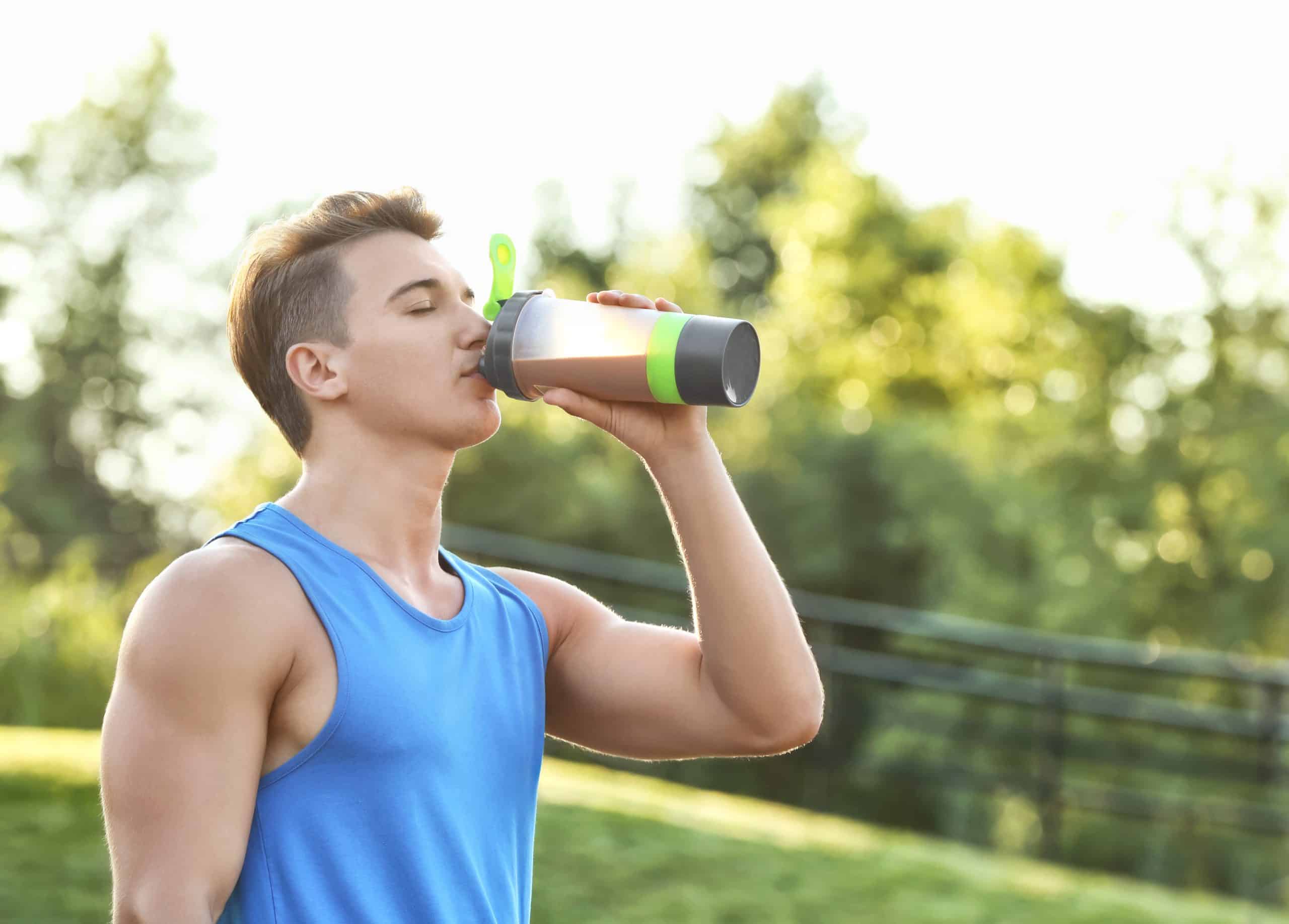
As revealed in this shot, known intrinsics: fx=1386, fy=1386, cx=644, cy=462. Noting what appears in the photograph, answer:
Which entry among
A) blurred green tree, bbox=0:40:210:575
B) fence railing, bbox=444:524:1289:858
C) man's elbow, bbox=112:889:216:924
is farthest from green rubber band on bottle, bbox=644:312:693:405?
blurred green tree, bbox=0:40:210:575

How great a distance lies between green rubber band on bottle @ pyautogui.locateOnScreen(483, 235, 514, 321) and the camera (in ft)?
5.90

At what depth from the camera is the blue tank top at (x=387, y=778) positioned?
1.52 meters

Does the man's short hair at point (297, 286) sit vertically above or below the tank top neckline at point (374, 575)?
above

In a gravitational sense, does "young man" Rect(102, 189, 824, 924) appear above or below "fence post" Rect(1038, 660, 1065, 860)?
above

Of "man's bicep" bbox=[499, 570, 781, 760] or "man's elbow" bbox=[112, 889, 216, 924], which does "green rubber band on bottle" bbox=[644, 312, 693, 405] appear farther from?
"man's elbow" bbox=[112, 889, 216, 924]

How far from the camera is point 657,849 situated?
20.0ft

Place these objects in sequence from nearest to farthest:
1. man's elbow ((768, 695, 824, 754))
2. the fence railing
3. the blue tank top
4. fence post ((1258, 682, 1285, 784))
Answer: the blue tank top < man's elbow ((768, 695, 824, 754)) < fence post ((1258, 682, 1285, 784)) < the fence railing

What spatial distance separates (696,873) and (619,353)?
4546 millimetres

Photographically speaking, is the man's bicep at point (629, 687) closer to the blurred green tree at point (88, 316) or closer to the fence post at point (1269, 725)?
the fence post at point (1269, 725)

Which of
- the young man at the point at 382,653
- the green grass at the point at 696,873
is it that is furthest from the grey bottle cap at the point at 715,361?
the green grass at the point at 696,873

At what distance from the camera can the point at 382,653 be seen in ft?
5.14

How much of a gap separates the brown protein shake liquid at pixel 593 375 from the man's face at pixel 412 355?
0.07m

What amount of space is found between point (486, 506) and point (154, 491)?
13.2 m

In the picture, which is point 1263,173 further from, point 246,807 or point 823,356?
point 246,807
